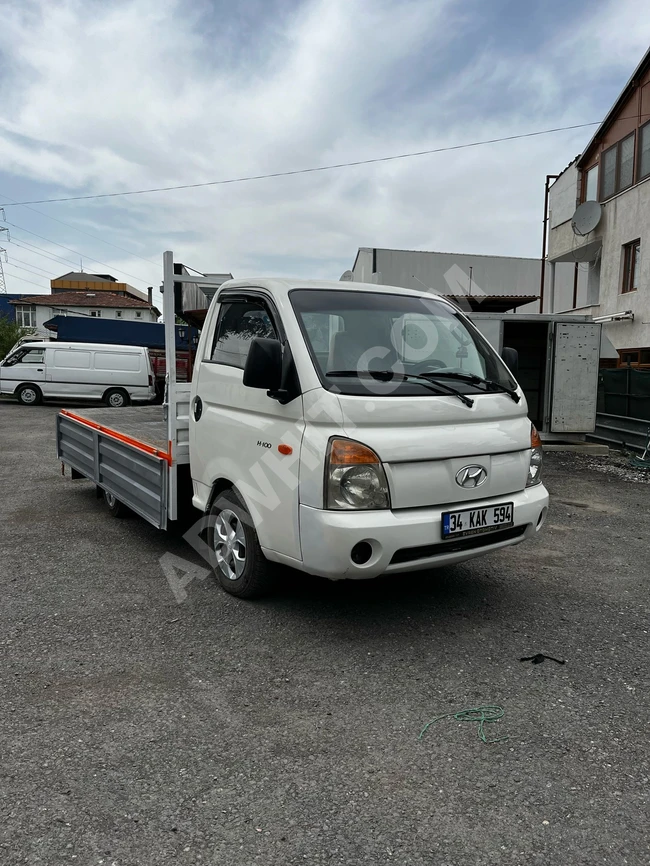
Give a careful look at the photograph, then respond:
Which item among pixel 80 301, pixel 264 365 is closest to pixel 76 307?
pixel 80 301

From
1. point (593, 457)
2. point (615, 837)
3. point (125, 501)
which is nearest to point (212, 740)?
point (615, 837)

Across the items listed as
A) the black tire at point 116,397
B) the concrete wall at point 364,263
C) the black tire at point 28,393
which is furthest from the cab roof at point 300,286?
the concrete wall at point 364,263

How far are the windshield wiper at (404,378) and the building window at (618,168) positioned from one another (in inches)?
609

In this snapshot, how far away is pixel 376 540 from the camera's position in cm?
328

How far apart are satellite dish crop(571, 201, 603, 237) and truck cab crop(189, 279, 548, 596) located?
48.8ft

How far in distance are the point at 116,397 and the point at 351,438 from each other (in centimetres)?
1687

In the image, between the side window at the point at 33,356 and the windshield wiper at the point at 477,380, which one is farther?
the side window at the point at 33,356

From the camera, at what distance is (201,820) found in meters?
2.21

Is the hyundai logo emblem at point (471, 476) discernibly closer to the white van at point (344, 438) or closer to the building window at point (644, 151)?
the white van at point (344, 438)

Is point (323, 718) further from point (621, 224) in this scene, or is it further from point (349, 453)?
point (621, 224)

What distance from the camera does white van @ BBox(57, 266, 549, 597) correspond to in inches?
131

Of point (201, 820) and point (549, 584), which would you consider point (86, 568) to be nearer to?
point (201, 820)

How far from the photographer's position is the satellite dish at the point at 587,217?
17.1 m

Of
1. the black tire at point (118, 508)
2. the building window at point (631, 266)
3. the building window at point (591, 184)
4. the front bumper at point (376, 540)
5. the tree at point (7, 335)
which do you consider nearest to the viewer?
the front bumper at point (376, 540)
